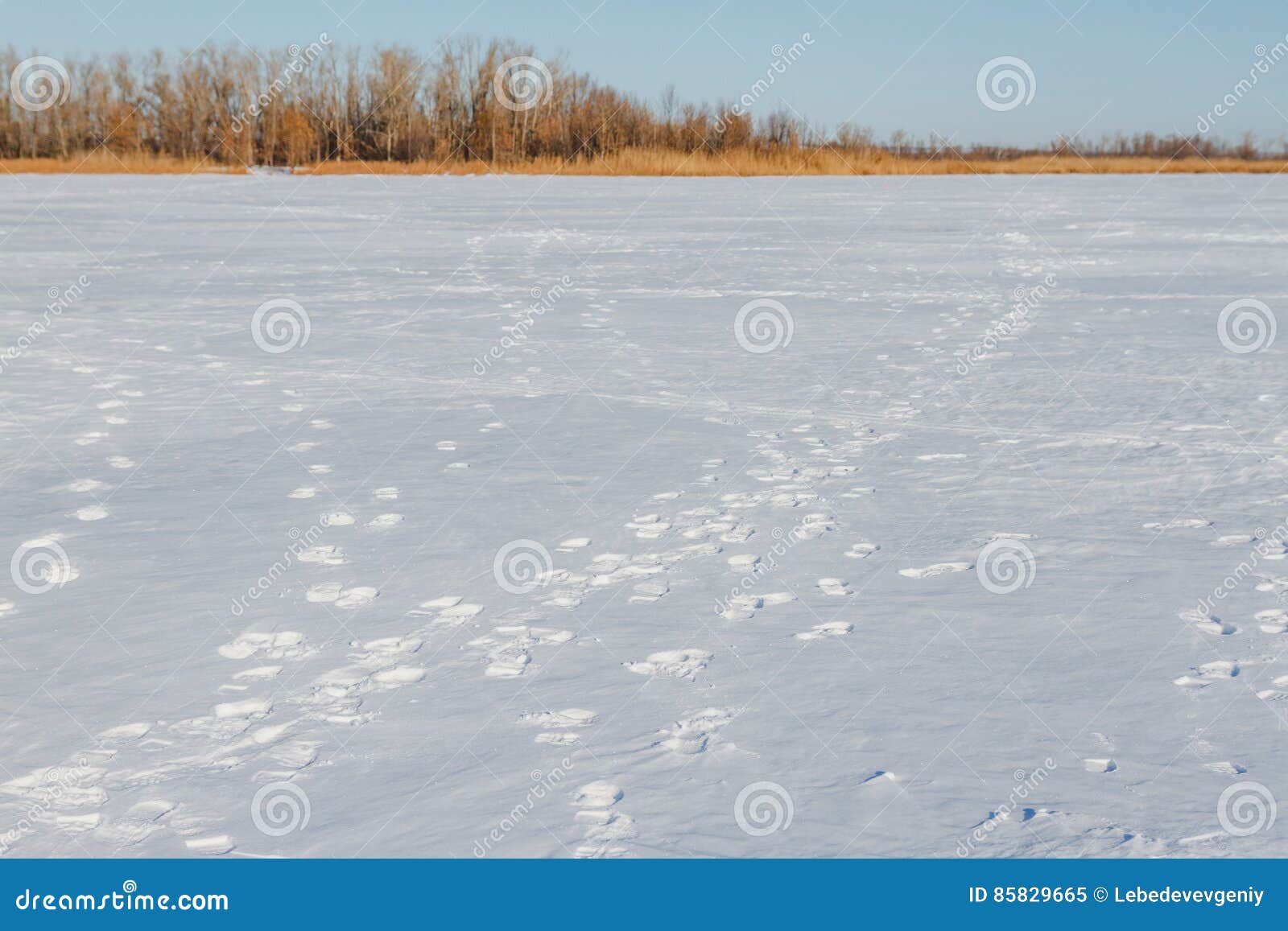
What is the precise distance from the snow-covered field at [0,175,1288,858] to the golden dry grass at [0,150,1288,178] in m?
19.0

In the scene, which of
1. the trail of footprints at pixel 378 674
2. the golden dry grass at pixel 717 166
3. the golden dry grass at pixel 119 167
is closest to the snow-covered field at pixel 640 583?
the trail of footprints at pixel 378 674

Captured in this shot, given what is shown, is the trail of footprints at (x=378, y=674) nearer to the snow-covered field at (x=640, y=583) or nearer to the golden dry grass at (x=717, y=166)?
the snow-covered field at (x=640, y=583)

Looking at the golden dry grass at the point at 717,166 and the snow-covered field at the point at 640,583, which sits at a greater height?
the golden dry grass at the point at 717,166

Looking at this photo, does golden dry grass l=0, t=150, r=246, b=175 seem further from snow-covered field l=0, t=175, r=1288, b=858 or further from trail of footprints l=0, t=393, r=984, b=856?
trail of footprints l=0, t=393, r=984, b=856

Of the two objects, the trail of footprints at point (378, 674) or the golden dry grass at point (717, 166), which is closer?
the trail of footprints at point (378, 674)

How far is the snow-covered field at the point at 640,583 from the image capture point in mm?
2377

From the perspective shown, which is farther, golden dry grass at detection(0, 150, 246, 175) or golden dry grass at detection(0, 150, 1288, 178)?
golden dry grass at detection(0, 150, 246, 175)

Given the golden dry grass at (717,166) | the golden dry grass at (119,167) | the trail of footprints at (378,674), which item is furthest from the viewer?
the golden dry grass at (119,167)

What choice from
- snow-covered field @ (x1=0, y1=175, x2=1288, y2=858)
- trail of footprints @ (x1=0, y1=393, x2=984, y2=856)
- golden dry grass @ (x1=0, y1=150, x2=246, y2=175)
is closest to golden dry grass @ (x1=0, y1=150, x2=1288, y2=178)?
golden dry grass @ (x1=0, y1=150, x2=246, y2=175)

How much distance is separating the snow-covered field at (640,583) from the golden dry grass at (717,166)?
19.0 m

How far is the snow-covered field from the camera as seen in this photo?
7.80ft

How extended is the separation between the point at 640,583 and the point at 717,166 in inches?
969

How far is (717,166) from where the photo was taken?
26.9 metres

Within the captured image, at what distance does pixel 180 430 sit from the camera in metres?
5.33
